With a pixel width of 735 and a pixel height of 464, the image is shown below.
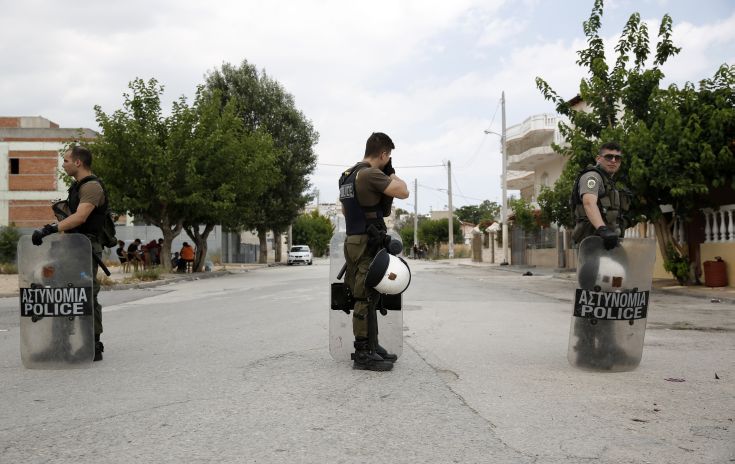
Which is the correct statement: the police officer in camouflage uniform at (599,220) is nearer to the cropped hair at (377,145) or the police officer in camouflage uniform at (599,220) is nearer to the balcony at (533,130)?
the cropped hair at (377,145)

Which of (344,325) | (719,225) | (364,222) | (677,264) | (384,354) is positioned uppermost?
(719,225)

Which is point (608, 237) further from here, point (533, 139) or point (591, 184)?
point (533, 139)

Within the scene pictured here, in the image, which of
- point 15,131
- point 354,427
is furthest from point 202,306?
point 15,131

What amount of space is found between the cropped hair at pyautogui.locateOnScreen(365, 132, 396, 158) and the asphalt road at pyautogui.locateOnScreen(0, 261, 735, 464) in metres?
1.65

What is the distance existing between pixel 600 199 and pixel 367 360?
225 cm

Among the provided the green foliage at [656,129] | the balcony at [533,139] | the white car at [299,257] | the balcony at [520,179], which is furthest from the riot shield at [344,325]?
the balcony at [520,179]

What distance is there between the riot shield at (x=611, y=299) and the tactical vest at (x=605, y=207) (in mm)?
340

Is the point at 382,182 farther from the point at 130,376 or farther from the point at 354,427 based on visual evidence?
the point at 130,376

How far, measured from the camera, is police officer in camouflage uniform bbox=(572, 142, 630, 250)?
5.52 m

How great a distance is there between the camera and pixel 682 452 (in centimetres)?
332

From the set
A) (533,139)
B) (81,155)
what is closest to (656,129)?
(81,155)

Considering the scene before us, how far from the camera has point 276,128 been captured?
1655 inches

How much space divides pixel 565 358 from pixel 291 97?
39.3 metres

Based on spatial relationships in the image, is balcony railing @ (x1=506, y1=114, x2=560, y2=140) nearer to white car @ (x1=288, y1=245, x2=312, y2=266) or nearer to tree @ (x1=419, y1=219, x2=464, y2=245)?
white car @ (x1=288, y1=245, x2=312, y2=266)
